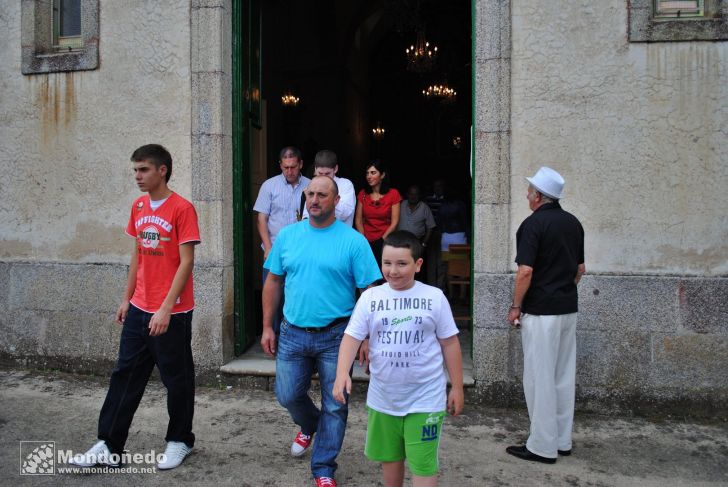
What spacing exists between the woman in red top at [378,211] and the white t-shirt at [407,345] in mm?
3603

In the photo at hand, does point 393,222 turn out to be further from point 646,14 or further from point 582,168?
point 646,14

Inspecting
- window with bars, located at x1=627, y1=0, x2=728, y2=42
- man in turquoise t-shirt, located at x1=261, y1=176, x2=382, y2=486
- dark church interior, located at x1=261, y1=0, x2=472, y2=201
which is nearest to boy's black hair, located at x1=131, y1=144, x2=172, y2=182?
man in turquoise t-shirt, located at x1=261, y1=176, x2=382, y2=486

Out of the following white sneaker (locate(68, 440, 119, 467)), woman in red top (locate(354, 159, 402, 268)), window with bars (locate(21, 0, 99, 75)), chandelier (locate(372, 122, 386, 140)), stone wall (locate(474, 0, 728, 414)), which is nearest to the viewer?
white sneaker (locate(68, 440, 119, 467))

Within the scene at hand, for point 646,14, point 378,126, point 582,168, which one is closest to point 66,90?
point 582,168

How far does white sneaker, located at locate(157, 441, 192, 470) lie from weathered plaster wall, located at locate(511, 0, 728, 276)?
3.00 metres

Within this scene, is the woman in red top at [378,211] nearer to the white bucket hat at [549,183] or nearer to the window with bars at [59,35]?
the white bucket hat at [549,183]

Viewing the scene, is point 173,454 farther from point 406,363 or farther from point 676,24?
point 676,24

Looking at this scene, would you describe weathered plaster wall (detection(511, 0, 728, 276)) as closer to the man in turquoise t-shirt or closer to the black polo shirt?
the black polo shirt

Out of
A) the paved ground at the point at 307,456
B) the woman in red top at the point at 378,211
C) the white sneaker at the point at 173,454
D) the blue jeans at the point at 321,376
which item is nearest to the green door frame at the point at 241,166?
the paved ground at the point at 307,456

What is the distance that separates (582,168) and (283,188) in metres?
2.59

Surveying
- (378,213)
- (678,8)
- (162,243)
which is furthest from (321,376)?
(678,8)

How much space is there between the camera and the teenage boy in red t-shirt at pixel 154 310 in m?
3.85

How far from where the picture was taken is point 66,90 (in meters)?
6.15

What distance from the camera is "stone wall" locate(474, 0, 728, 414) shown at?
504cm
